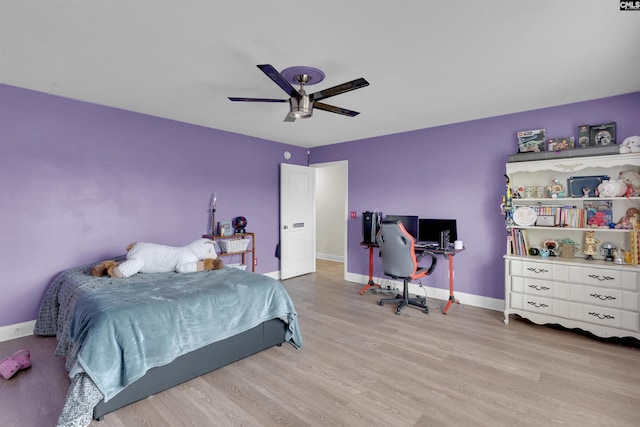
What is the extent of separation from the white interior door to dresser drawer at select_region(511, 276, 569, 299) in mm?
3423

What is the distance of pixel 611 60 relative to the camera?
2371 millimetres

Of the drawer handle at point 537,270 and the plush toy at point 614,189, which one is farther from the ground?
the plush toy at point 614,189

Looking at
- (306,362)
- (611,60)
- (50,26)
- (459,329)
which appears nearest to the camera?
(50,26)

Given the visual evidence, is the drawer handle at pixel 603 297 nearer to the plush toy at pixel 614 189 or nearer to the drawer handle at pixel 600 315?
the drawer handle at pixel 600 315

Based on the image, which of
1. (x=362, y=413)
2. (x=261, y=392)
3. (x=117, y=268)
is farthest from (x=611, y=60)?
(x=117, y=268)

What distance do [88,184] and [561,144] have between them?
5366 millimetres

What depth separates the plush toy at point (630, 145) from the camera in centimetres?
290

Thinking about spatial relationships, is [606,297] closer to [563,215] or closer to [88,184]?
[563,215]

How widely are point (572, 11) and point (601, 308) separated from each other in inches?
107

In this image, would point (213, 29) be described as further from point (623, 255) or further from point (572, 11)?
point (623, 255)

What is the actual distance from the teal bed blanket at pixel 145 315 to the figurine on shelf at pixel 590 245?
10.4 feet

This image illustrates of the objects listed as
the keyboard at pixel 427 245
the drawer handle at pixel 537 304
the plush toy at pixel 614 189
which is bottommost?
the drawer handle at pixel 537 304

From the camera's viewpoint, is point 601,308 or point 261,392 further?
point 601,308

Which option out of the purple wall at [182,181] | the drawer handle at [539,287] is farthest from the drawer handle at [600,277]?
the purple wall at [182,181]
